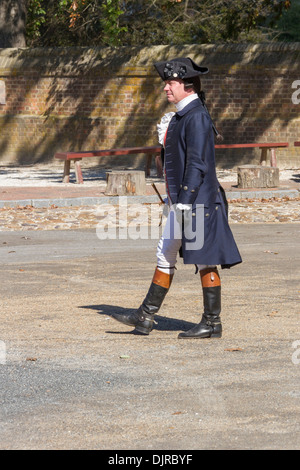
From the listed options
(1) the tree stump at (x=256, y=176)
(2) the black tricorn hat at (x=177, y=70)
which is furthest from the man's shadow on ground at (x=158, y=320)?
(1) the tree stump at (x=256, y=176)

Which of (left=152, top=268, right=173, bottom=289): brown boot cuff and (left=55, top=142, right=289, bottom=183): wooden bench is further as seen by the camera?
(left=55, top=142, right=289, bottom=183): wooden bench

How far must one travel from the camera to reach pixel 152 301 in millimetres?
6461

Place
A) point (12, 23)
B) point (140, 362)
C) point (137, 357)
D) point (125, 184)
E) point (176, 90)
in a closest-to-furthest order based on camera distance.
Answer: point (140, 362)
point (137, 357)
point (176, 90)
point (125, 184)
point (12, 23)

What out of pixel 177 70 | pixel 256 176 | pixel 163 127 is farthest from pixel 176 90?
pixel 256 176

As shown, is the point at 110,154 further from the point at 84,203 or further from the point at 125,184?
the point at 84,203

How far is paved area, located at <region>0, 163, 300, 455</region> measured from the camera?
4.52m

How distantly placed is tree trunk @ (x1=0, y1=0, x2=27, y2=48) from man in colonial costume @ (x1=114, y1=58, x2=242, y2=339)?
64.6 feet

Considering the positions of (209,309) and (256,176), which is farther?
(256,176)

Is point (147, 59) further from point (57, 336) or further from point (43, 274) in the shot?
point (57, 336)

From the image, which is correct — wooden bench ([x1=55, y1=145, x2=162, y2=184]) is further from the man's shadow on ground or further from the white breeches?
the white breeches

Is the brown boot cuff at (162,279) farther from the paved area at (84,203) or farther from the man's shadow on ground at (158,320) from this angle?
the paved area at (84,203)

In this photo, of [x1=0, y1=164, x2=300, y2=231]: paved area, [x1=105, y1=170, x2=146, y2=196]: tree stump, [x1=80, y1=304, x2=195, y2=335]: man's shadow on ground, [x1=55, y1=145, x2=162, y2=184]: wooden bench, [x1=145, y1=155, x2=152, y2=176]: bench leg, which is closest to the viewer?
[x1=80, y1=304, x2=195, y2=335]: man's shadow on ground

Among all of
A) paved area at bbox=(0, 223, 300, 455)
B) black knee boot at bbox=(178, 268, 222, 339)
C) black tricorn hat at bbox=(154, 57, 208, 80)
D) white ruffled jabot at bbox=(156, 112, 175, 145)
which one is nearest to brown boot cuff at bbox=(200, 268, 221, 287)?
black knee boot at bbox=(178, 268, 222, 339)

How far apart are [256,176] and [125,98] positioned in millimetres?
7396
